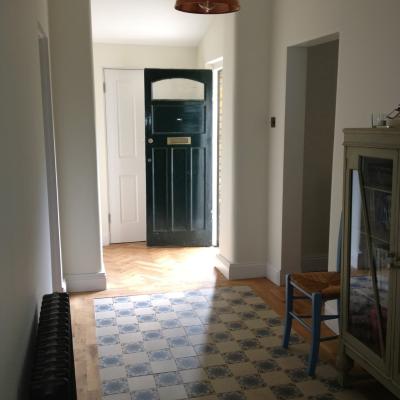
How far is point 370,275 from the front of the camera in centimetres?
236

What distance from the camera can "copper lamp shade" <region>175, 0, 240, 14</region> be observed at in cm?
257

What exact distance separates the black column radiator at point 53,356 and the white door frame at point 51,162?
1.48 m

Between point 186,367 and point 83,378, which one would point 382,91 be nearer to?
point 186,367

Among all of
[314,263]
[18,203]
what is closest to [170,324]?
[314,263]

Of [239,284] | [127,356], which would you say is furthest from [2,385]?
[239,284]

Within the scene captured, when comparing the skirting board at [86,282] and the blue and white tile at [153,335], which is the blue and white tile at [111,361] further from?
the skirting board at [86,282]

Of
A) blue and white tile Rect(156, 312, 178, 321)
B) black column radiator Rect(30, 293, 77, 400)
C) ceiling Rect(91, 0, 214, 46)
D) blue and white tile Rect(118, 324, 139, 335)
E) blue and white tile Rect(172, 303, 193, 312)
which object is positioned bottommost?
blue and white tile Rect(118, 324, 139, 335)

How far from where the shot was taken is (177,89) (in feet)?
18.0

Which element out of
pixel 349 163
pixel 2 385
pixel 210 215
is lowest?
pixel 210 215

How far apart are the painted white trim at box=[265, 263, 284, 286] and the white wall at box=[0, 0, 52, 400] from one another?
2348mm

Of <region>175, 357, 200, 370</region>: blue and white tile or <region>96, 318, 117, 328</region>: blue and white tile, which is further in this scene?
<region>96, 318, 117, 328</region>: blue and white tile

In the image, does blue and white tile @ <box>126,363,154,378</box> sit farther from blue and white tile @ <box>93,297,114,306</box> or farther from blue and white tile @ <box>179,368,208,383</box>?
blue and white tile @ <box>93,297,114,306</box>

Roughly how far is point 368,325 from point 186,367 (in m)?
1.12

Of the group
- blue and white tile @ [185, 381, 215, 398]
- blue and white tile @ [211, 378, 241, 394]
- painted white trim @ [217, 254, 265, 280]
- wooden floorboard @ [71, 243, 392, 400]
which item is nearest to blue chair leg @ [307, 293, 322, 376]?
wooden floorboard @ [71, 243, 392, 400]
